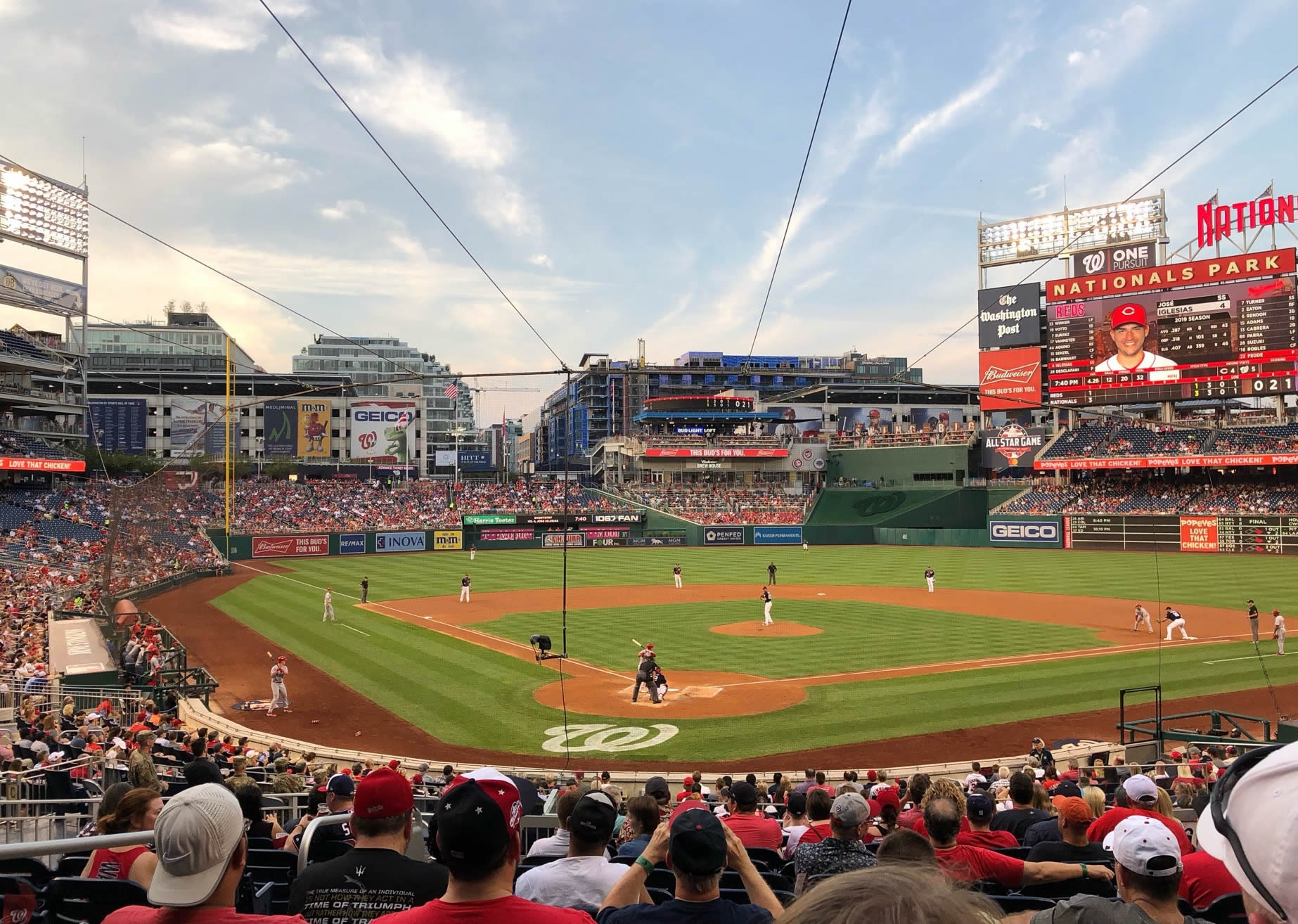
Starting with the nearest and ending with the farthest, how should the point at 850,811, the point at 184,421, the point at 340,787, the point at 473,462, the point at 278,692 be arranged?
1. the point at 850,811
2. the point at 340,787
3. the point at 278,692
4. the point at 184,421
5. the point at 473,462

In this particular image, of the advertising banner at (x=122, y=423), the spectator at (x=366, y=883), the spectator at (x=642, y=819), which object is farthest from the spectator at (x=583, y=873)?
the advertising banner at (x=122, y=423)

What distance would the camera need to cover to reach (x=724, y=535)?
74.6m

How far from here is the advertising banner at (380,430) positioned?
327 ft

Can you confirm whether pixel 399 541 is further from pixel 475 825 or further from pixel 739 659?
pixel 475 825

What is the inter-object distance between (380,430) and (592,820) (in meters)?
101

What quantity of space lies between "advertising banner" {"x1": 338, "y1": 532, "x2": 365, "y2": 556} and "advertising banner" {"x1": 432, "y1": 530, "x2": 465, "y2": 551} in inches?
224

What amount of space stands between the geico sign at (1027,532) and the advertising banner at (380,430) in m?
65.5

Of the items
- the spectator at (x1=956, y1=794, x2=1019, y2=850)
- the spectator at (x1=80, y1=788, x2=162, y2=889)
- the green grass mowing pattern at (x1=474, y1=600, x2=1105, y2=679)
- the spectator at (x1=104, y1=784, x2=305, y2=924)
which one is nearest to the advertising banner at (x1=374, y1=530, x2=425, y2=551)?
the green grass mowing pattern at (x1=474, y1=600, x2=1105, y2=679)

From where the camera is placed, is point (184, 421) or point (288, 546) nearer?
point (288, 546)

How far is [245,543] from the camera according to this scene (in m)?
61.0

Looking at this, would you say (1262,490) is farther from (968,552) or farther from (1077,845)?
(1077,845)

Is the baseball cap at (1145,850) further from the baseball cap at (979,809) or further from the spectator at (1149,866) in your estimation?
the baseball cap at (979,809)

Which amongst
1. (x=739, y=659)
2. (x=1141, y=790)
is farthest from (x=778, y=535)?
(x=1141, y=790)

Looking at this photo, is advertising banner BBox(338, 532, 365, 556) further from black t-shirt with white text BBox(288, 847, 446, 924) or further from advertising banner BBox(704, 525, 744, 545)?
black t-shirt with white text BBox(288, 847, 446, 924)
